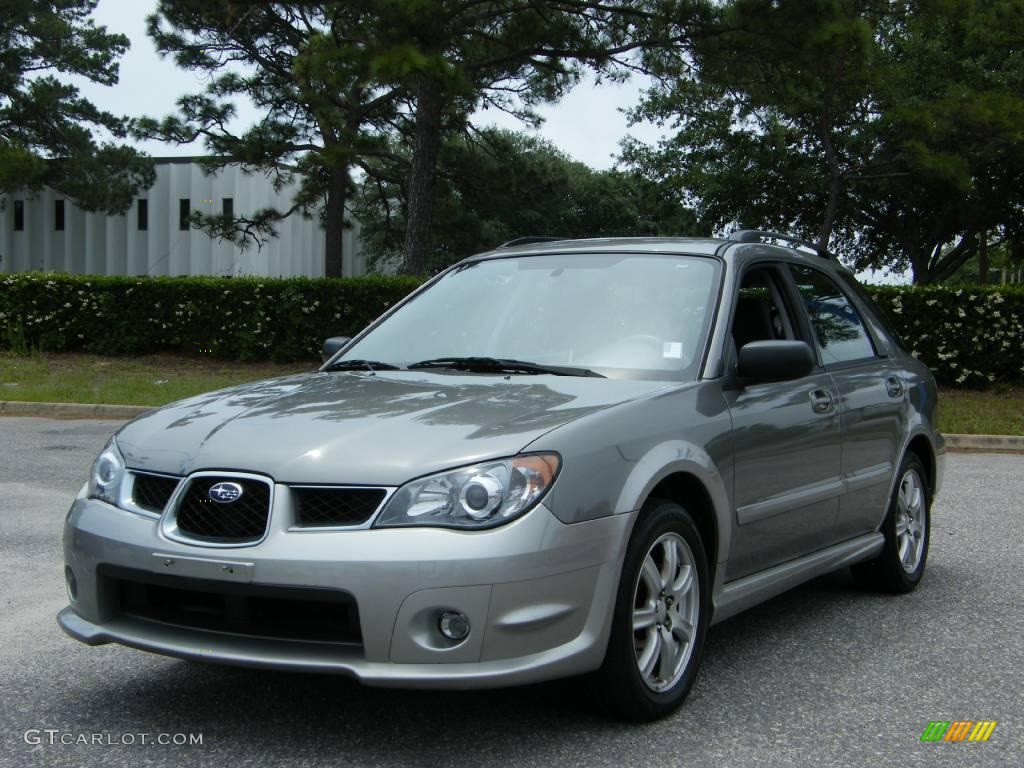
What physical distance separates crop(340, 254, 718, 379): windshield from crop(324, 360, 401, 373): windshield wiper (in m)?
0.05

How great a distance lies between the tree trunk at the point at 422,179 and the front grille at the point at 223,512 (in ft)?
66.0

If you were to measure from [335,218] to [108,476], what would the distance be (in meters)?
31.1

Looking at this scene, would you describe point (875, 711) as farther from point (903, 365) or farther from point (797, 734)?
point (903, 365)

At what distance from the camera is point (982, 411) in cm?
1638

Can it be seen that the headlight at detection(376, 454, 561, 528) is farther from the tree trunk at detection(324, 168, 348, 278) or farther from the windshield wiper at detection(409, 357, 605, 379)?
the tree trunk at detection(324, 168, 348, 278)

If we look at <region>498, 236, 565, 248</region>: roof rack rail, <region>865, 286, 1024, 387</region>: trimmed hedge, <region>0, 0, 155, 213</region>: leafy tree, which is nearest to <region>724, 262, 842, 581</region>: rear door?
<region>498, 236, 565, 248</region>: roof rack rail

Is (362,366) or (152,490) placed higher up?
(362,366)

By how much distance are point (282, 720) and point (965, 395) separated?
15.8m

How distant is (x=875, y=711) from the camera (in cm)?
431

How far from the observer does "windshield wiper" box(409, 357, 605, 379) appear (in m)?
4.72

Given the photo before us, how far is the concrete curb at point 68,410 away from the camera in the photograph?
15680mm

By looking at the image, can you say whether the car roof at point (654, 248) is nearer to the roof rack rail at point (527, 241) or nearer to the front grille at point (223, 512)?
the roof rack rail at point (527, 241)

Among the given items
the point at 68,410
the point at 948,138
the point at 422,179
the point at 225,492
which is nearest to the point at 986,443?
the point at 68,410

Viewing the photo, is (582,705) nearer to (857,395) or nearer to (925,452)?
(857,395)
